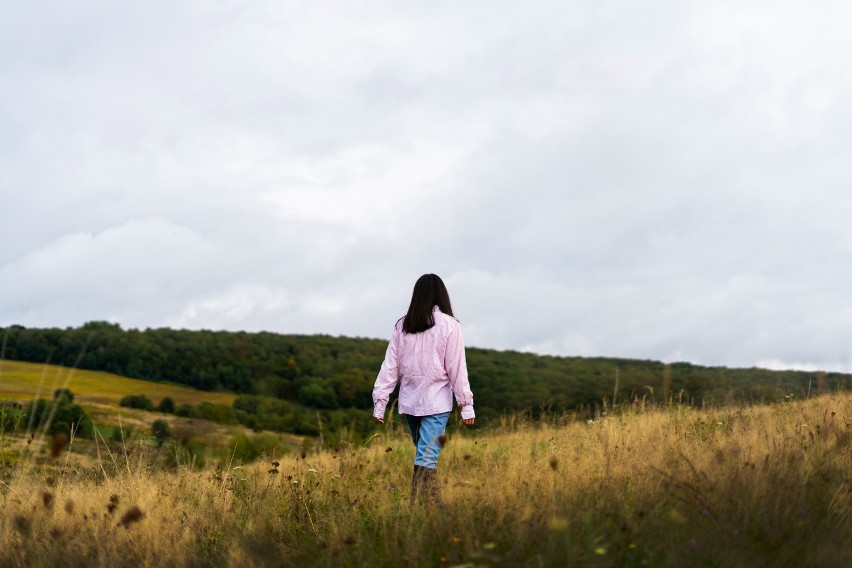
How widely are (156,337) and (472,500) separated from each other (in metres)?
61.2

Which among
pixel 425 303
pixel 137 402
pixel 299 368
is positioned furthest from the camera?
pixel 299 368

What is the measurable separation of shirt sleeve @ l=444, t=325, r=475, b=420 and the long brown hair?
0.74 feet

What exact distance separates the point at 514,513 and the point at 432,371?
6.73 feet

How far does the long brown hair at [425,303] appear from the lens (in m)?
6.56

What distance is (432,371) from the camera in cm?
647

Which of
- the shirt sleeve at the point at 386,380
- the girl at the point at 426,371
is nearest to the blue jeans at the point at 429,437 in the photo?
the girl at the point at 426,371

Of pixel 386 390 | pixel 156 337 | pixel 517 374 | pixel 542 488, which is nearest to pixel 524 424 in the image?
pixel 386 390

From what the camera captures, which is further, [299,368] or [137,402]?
[299,368]

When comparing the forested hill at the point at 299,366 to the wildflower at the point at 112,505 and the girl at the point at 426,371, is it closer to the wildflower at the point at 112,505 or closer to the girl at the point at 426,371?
the girl at the point at 426,371

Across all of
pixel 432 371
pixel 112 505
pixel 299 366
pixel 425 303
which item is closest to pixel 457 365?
pixel 432 371

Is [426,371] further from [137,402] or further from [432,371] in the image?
[137,402]

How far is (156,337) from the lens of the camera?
61.8m

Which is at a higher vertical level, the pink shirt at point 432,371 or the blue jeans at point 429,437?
the pink shirt at point 432,371

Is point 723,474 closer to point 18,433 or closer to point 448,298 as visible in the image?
point 448,298
